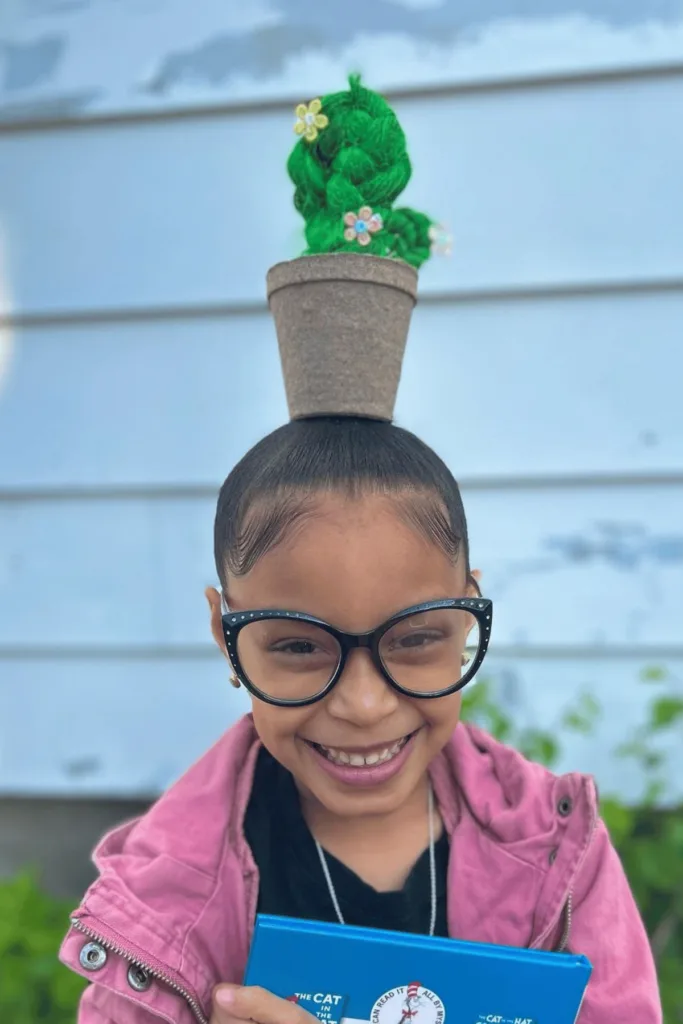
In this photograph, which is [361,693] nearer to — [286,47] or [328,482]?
[328,482]

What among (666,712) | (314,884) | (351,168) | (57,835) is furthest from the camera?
(57,835)

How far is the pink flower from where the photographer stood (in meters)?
1.08

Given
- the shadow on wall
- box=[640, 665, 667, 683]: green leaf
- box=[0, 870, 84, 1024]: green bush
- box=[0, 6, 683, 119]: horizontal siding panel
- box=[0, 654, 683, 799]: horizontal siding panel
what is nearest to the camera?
box=[0, 870, 84, 1024]: green bush

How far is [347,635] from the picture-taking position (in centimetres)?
97

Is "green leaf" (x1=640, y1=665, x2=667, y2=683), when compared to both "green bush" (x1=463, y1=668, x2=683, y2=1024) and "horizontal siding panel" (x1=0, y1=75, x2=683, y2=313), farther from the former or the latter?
"horizontal siding panel" (x1=0, y1=75, x2=683, y2=313)

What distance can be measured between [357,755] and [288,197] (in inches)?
59.3

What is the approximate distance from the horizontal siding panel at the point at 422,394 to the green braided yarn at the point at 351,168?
40.2 inches

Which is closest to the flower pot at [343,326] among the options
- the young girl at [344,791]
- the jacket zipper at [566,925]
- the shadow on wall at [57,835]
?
the young girl at [344,791]

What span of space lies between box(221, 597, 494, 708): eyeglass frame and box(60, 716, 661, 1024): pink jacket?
0.26 m

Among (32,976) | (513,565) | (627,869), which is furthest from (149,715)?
(627,869)

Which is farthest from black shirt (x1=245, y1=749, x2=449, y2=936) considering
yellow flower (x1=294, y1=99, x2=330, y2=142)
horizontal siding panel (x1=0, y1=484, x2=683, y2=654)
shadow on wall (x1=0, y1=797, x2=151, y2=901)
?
shadow on wall (x1=0, y1=797, x2=151, y2=901)

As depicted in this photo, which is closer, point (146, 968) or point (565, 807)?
point (146, 968)

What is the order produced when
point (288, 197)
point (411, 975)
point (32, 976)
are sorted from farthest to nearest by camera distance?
point (288, 197) < point (32, 976) < point (411, 975)

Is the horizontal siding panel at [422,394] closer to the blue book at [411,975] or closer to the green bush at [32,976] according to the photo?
the green bush at [32,976]
